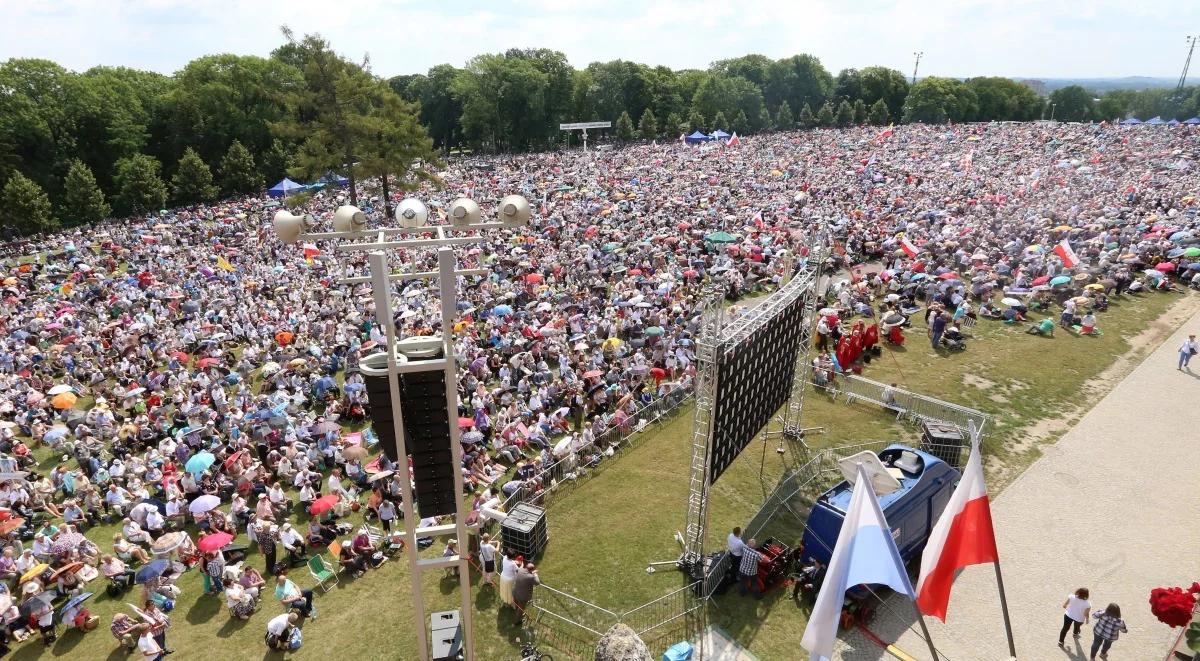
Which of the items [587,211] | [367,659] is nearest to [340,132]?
[587,211]

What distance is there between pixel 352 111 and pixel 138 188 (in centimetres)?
2093

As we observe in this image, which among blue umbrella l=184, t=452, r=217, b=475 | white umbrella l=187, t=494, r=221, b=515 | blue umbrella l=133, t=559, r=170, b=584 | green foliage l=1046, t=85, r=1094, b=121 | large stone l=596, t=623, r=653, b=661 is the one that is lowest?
blue umbrella l=133, t=559, r=170, b=584

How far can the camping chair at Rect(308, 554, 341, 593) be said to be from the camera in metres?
12.5

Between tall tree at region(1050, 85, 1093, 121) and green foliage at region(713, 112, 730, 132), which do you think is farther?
tall tree at region(1050, 85, 1093, 121)

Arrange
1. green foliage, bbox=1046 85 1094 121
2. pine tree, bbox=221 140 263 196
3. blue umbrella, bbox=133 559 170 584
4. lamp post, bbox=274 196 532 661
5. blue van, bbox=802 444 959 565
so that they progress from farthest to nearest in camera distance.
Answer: green foliage, bbox=1046 85 1094 121 → pine tree, bbox=221 140 263 196 → blue umbrella, bbox=133 559 170 584 → blue van, bbox=802 444 959 565 → lamp post, bbox=274 196 532 661

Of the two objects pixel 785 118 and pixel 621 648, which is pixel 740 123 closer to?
pixel 785 118

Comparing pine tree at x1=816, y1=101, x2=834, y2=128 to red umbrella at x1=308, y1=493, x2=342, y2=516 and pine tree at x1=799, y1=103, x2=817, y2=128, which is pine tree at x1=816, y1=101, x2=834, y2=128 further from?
red umbrella at x1=308, y1=493, x2=342, y2=516

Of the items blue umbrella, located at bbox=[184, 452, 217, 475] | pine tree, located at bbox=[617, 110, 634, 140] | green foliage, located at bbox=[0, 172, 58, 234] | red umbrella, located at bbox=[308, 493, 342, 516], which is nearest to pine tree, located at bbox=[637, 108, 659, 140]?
pine tree, located at bbox=[617, 110, 634, 140]

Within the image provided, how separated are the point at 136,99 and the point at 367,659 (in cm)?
6675

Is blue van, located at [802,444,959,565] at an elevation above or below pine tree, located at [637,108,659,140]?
below

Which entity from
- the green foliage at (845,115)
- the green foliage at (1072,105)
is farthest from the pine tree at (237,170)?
the green foliage at (1072,105)

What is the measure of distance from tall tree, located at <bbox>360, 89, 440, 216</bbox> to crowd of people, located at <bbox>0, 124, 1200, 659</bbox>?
9.76 ft

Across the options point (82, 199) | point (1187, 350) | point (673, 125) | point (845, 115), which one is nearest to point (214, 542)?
point (1187, 350)

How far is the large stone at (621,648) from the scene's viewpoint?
28.8ft
